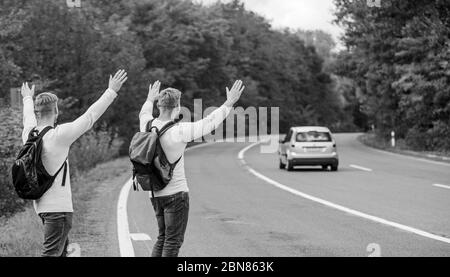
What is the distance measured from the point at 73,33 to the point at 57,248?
33439mm

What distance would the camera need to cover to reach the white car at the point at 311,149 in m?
25.1

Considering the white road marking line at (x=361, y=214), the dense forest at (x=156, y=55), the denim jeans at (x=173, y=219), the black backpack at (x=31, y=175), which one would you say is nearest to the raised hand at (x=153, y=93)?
the denim jeans at (x=173, y=219)

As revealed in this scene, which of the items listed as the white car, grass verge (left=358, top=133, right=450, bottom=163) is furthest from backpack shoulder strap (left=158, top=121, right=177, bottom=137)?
grass verge (left=358, top=133, right=450, bottom=163)

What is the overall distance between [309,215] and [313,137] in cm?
1269

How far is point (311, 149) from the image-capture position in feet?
82.7

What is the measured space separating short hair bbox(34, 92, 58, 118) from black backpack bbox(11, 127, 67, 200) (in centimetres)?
28

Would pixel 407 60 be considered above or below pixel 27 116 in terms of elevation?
above

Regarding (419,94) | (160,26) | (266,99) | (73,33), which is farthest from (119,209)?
(266,99)

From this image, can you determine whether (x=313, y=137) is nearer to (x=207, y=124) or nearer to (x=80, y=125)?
(x=207, y=124)

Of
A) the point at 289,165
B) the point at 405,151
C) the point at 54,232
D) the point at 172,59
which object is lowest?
the point at 405,151

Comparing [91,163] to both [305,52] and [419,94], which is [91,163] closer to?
[419,94]

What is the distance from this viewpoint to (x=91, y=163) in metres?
27.5

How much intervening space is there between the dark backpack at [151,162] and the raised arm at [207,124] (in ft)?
0.76

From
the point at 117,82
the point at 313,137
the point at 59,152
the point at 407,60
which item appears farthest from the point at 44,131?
the point at 407,60
